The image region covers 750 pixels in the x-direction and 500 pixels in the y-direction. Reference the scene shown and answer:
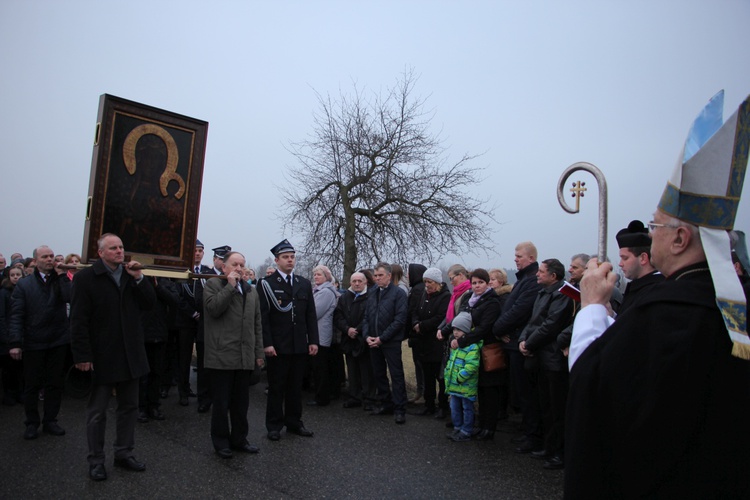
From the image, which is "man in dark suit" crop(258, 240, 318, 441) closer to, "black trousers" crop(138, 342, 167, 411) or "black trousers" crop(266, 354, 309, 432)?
"black trousers" crop(266, 354, 309, 432)

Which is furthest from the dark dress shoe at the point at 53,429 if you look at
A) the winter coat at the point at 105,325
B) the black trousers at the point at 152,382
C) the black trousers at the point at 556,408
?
the black trousers at the point at 556,408

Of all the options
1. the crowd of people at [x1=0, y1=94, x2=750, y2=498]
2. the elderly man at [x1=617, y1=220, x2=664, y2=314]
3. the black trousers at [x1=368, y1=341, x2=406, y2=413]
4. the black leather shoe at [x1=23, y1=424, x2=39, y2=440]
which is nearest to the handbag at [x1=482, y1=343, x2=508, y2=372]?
the crowd of people at [x1=0, y1=94, x2=750, y2=498]

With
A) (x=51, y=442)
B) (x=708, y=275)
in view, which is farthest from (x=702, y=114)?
(x=51, y=442)

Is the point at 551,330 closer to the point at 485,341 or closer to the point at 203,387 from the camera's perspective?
the point at 485,341

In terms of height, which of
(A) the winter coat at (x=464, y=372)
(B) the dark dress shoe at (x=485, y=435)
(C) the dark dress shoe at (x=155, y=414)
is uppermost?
(A) the winter coat at (x=464, y=372)

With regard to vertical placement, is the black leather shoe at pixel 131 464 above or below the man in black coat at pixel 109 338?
below

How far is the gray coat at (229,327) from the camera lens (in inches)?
227

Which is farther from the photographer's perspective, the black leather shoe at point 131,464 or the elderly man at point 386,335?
the elderly man at point 386,335

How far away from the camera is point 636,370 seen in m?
1.67

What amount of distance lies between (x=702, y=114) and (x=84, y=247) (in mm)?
4809

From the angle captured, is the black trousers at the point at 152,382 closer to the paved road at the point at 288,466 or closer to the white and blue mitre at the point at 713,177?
the paved road at the point at 288,466

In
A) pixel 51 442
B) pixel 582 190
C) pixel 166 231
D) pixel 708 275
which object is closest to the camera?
pixel 708 275

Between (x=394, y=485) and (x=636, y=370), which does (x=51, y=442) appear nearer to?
(x=394, y=485)

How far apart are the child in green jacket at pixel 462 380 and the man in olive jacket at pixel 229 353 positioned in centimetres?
236
